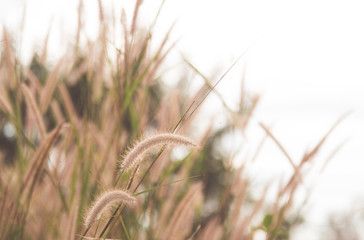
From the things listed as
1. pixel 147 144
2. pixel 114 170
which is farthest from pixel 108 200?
pixel 114 170

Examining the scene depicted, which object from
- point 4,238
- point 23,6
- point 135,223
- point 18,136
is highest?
point 23,6

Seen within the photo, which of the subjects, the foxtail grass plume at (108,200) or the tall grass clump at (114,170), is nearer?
the foxtail grass plume at (108,200)

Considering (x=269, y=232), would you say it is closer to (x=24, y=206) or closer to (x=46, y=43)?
(x=24, y=206)

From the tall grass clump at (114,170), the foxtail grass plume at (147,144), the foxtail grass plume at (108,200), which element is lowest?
the foxtail grass plume at (108,200)

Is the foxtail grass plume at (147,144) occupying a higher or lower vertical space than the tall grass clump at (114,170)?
lower

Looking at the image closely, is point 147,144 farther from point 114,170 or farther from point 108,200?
point 114,170

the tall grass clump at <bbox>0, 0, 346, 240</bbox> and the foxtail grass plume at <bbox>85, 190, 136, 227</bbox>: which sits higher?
the tall grass clump at <bbox>0, 0, 346, 240</bbox>

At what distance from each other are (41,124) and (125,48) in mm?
209

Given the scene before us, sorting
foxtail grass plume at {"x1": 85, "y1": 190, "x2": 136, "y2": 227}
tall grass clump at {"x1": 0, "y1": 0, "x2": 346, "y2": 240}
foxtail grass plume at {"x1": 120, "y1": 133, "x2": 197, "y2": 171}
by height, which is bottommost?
foxtail grass plume at {"x1": 85, "y1": 190, "x2": 136, "y2": 227}

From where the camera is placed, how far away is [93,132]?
0.95m

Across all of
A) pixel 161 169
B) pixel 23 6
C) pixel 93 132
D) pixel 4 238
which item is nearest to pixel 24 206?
pixel 4 238

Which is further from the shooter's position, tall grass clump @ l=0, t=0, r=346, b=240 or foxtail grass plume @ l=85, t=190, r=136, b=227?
→ tall grass clump @ l=0, t=0, r=346, b=240

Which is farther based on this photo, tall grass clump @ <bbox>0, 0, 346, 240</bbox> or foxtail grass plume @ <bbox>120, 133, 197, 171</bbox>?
tall grass clump @ <bbox>0, 0, 346, 240</bbox>

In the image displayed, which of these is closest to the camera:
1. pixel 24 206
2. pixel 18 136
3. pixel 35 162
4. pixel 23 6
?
pixel 35 162
